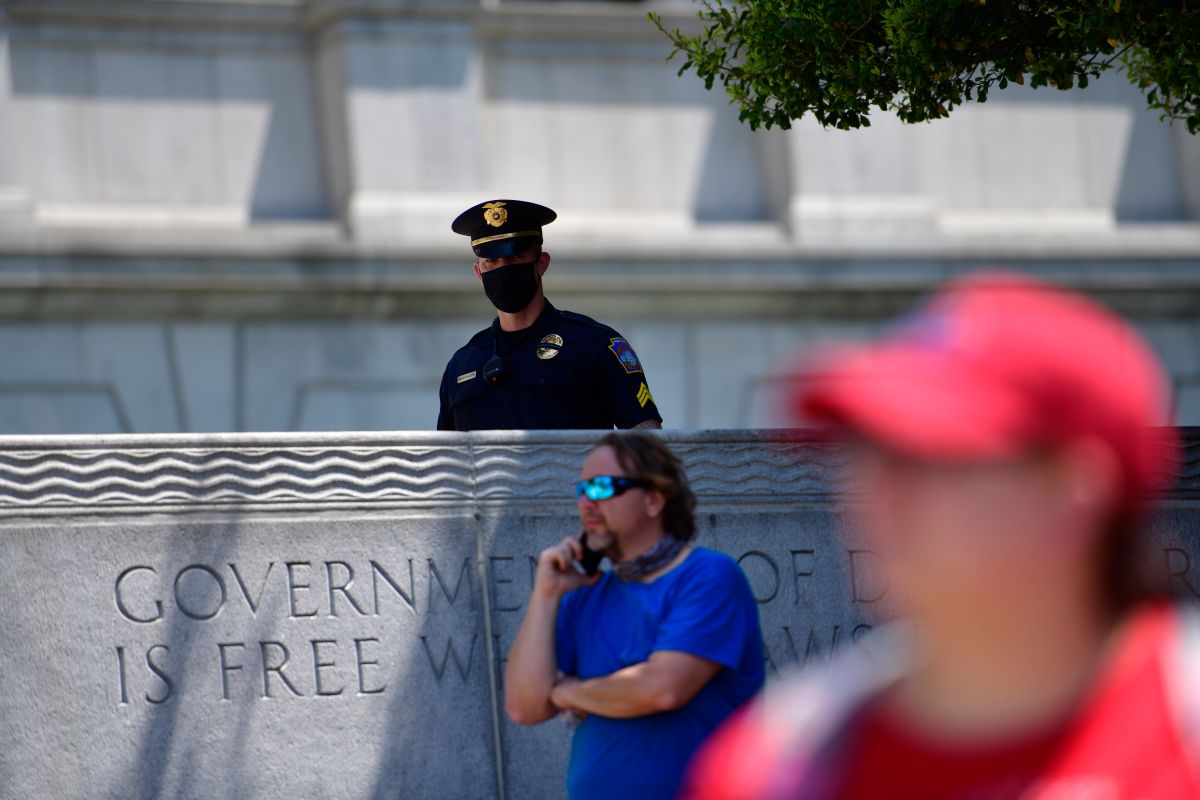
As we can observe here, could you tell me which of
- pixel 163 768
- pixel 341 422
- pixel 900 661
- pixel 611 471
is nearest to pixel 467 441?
pixel 163 768

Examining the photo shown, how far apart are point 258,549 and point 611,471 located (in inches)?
104

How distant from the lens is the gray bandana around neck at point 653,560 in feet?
12.7

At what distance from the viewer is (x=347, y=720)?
20.4ft

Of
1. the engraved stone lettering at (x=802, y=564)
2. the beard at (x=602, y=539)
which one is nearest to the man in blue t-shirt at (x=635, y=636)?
the beard at (x=602, y=539)

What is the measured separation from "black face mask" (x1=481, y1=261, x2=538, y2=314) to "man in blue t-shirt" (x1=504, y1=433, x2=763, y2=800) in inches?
91.8

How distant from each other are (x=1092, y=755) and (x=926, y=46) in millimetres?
5173

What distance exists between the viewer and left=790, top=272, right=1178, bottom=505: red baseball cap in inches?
54.3

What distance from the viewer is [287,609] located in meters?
6.29

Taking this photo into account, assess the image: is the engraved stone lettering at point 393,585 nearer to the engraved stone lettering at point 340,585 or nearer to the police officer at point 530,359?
the engraved stone lettering at point 340,585

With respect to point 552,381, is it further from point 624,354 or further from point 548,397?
point 624,354

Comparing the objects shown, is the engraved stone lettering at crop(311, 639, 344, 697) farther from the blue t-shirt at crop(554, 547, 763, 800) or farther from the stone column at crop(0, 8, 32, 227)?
the stone column at crop(0, 8, 32, 227)

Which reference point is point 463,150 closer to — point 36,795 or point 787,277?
point 787,277

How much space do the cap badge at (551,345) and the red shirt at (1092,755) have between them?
4743mm

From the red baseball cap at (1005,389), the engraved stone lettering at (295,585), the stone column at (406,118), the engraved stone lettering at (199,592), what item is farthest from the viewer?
the stone column at (406,118)
